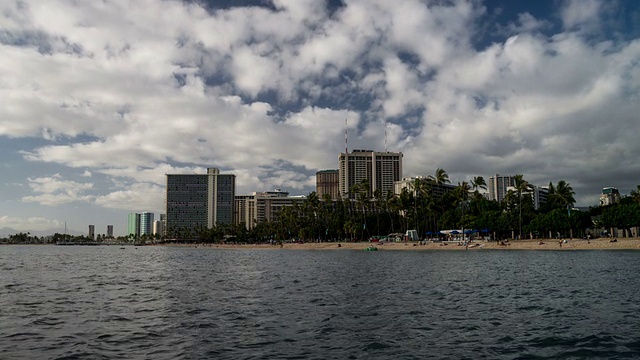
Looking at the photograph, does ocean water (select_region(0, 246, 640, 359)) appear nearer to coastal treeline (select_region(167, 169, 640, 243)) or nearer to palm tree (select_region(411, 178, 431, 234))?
coastal treeline (select_region(167, 169, 640, 243))

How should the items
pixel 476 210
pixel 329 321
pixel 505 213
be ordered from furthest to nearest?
1. pixel 476 210
2. pixel 505 213
3. pixel 329 321

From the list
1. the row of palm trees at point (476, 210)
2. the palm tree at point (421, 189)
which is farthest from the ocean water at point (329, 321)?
the palm tree at point (421, 189)

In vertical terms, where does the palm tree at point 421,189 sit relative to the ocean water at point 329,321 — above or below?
above

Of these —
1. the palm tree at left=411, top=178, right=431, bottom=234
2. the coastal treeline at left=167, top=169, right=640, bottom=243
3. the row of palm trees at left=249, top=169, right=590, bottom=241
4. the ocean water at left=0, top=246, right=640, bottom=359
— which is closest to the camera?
the ocean water at left=0, top=246, right=640, bottom=359

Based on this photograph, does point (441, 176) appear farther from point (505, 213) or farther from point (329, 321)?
point (329, 321)

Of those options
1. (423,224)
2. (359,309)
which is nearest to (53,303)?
(359,309)

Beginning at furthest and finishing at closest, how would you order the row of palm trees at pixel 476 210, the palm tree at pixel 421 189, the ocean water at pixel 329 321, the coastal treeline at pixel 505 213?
the palm tree at pixel 421 189 < the row of palm trees at pixel 476 210 < the coastal treeline at pixel 505 213 < the ocean water at pixel 329 321

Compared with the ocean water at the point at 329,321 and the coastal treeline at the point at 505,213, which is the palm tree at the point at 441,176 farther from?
the ocean water at the point at 329,321

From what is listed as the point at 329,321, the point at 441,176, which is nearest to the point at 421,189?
the point at 441,176

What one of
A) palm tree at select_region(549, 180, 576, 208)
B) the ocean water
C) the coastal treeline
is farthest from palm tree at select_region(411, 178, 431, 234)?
the ocean water

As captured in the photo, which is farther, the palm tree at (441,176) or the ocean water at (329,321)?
the palm tree at (441,176)

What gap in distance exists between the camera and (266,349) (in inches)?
707

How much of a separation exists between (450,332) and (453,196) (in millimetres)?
147345

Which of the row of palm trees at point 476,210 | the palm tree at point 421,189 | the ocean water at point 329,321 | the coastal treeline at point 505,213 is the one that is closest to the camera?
the ocean water at point 329,321
